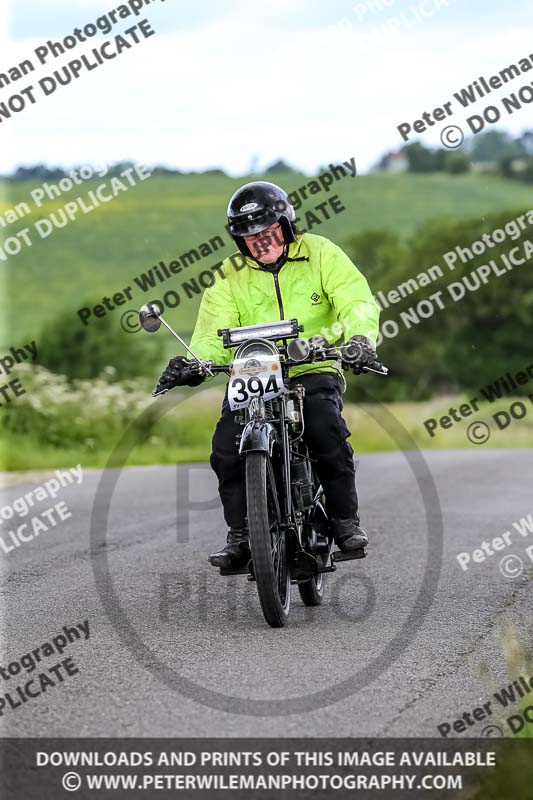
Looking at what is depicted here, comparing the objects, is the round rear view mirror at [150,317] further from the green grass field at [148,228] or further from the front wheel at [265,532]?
the green grass field at [148,228]

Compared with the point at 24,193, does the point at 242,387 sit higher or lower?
lower

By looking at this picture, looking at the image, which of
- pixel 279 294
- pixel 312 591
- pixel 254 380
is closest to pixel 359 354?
pixel 254 380

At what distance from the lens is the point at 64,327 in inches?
965

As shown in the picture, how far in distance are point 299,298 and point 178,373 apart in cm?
79

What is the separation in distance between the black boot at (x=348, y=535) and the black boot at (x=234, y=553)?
529 millimetres

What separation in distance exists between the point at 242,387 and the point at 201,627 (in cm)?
121

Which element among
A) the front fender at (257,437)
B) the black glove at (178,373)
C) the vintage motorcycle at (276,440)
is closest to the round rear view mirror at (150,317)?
the vintage motorcycle at (276,440)

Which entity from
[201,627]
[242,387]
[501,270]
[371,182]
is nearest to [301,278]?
[242,387]

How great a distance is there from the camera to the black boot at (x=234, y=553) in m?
5.95

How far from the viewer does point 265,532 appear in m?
5.36

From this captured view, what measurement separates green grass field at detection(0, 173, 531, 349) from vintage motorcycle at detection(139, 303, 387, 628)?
68.9 feet

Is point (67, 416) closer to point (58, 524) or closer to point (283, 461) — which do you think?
point (58, 524)

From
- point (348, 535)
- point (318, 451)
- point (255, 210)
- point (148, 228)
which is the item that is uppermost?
point (148, 228)

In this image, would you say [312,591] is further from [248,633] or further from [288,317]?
[288,317]
